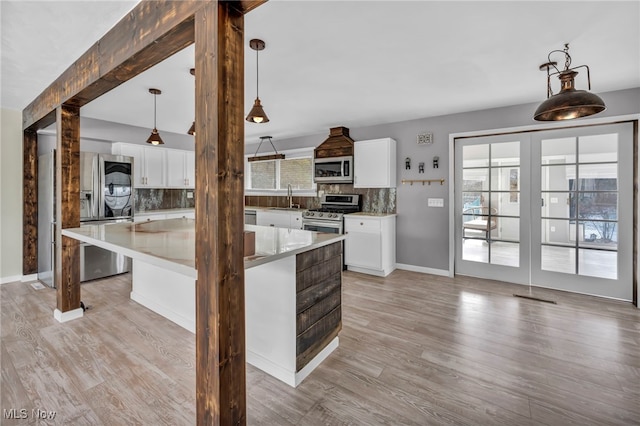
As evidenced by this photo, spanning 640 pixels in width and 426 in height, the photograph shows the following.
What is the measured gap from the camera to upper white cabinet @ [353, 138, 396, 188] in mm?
4641

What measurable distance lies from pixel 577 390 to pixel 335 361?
5.07 feet

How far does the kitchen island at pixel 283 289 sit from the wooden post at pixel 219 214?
203 mm

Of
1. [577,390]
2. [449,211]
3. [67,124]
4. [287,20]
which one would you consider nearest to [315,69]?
[287,20]

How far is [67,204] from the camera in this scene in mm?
2971

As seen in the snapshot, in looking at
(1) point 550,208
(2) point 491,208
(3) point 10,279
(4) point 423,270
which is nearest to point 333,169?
(4) point 423,270

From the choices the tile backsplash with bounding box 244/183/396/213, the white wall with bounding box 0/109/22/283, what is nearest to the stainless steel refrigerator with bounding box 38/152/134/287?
the white wall with bounding box 0/109/22/283

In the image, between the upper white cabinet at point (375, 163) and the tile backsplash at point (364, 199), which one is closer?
the upper white cabinet at point (375, 163)

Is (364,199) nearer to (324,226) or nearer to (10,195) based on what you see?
(324,226)

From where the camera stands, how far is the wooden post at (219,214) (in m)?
1.37

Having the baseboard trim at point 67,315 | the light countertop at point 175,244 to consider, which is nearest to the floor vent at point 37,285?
the baseboard trim at point 67,315

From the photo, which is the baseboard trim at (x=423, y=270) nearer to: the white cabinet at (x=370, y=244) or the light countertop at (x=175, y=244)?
the white cabinet at (x=370, y=244)

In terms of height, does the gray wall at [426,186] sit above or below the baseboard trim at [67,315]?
above

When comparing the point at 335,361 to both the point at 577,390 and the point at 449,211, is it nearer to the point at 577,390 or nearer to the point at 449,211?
the point at 577,390

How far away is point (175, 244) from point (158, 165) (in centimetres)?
381
